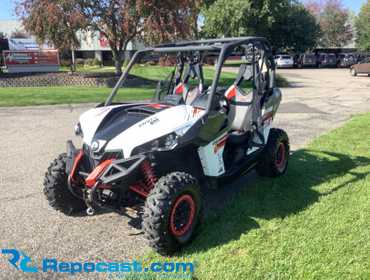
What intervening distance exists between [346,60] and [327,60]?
6.95ft

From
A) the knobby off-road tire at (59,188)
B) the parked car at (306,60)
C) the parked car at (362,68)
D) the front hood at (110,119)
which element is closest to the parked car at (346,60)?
the parked car at (306,60)

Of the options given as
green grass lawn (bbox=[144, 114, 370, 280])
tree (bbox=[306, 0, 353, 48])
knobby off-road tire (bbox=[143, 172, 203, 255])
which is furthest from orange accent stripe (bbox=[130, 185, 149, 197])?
tree (bbox=[306, 0, 353, 48])

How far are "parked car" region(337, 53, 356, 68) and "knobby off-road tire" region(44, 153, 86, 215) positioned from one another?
45524mm

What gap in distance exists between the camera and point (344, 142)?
757 centimetres

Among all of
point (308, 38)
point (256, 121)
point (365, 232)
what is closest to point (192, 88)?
point (256, 121)

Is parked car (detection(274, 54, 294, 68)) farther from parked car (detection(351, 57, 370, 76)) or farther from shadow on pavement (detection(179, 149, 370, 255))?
shadow on pavement (detection(179, 149, 370, 255))

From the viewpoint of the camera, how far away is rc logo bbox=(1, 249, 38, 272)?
3.33m

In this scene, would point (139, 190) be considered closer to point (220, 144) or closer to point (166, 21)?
point (220, 144)

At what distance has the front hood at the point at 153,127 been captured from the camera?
3.53 meters

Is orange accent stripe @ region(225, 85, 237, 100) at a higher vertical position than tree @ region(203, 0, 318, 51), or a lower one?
lower

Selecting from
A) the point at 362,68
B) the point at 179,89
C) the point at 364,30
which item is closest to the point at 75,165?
the point at 179,89

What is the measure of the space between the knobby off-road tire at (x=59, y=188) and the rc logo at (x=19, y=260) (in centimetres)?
66

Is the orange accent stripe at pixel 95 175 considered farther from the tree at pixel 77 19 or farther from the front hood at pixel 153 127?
the tree at pixel 77 19

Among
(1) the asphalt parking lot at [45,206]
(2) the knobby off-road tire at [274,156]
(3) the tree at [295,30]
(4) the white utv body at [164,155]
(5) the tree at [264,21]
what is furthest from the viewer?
(3) the tree at [295,30]
